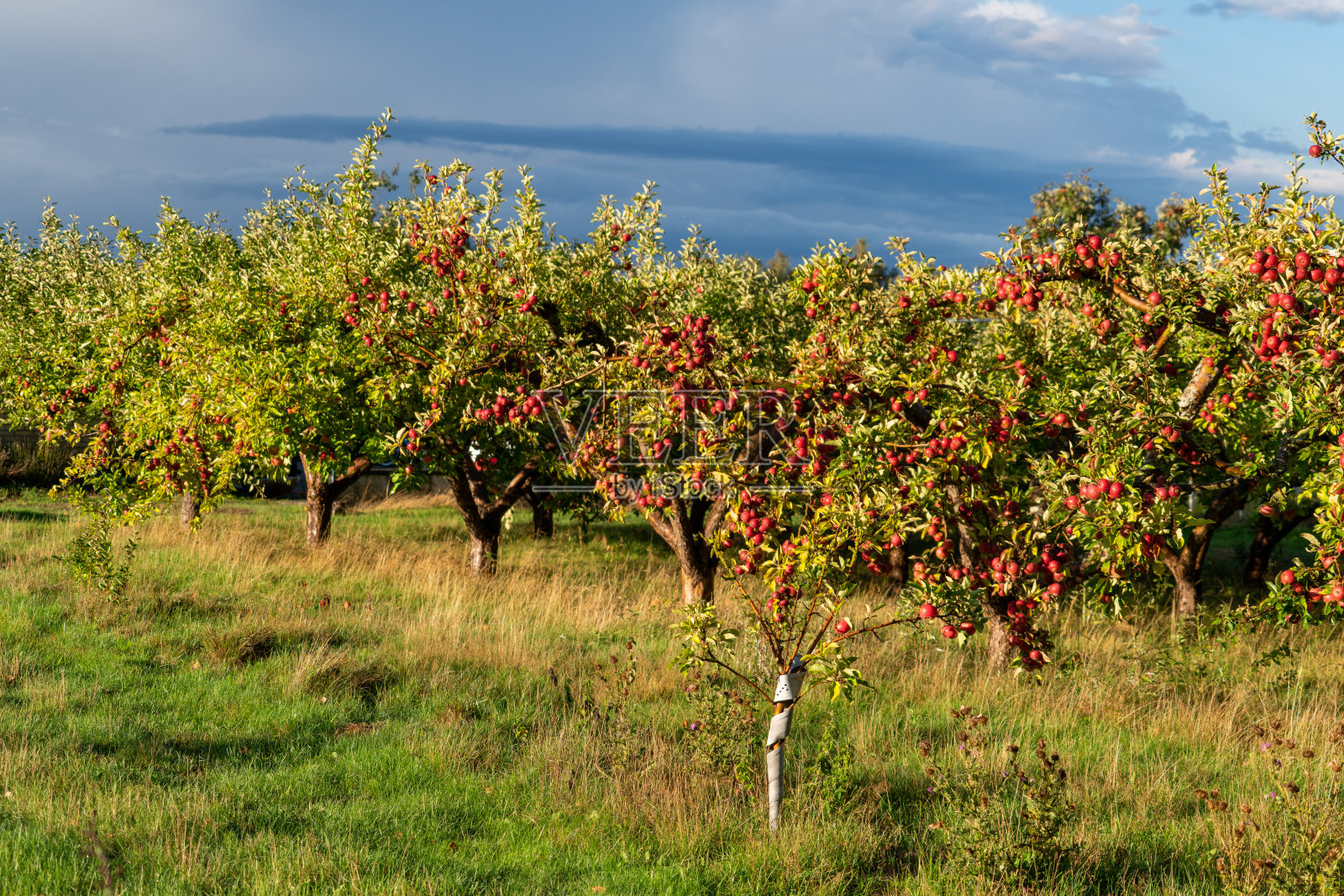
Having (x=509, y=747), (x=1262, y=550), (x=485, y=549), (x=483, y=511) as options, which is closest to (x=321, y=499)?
(x=483, y=511)

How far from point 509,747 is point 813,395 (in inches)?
130

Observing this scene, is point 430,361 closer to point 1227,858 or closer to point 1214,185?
point 1214,185

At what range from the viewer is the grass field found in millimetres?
4891

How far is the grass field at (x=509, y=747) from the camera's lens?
4891 mm

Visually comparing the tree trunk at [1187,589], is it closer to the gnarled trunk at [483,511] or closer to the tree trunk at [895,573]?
the tree trunk at [895,573]

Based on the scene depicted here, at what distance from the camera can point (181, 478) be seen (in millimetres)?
10203

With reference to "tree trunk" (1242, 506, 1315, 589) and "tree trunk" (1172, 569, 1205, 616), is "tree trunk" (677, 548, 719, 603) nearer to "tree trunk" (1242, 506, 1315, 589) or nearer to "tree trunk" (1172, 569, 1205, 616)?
"tree trunk" (1172, 569, 1205, 616)

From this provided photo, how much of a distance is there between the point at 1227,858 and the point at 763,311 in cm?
765

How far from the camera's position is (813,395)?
5.55m

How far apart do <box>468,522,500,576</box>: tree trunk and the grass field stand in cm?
249

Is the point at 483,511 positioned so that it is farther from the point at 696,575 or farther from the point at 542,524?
the point at 696,575

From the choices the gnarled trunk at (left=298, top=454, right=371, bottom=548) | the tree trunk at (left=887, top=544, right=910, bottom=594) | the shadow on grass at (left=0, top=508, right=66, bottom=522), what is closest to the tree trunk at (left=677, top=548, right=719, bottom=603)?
the tree trunk at (left=887, top=544, right=910, bottom=594)

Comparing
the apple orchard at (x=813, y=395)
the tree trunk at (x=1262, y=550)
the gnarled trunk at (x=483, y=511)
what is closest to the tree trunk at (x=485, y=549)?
the gnarled trunk at (x=483, y=511)

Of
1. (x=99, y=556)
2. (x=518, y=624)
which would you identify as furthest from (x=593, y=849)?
(x=99, y=556)
